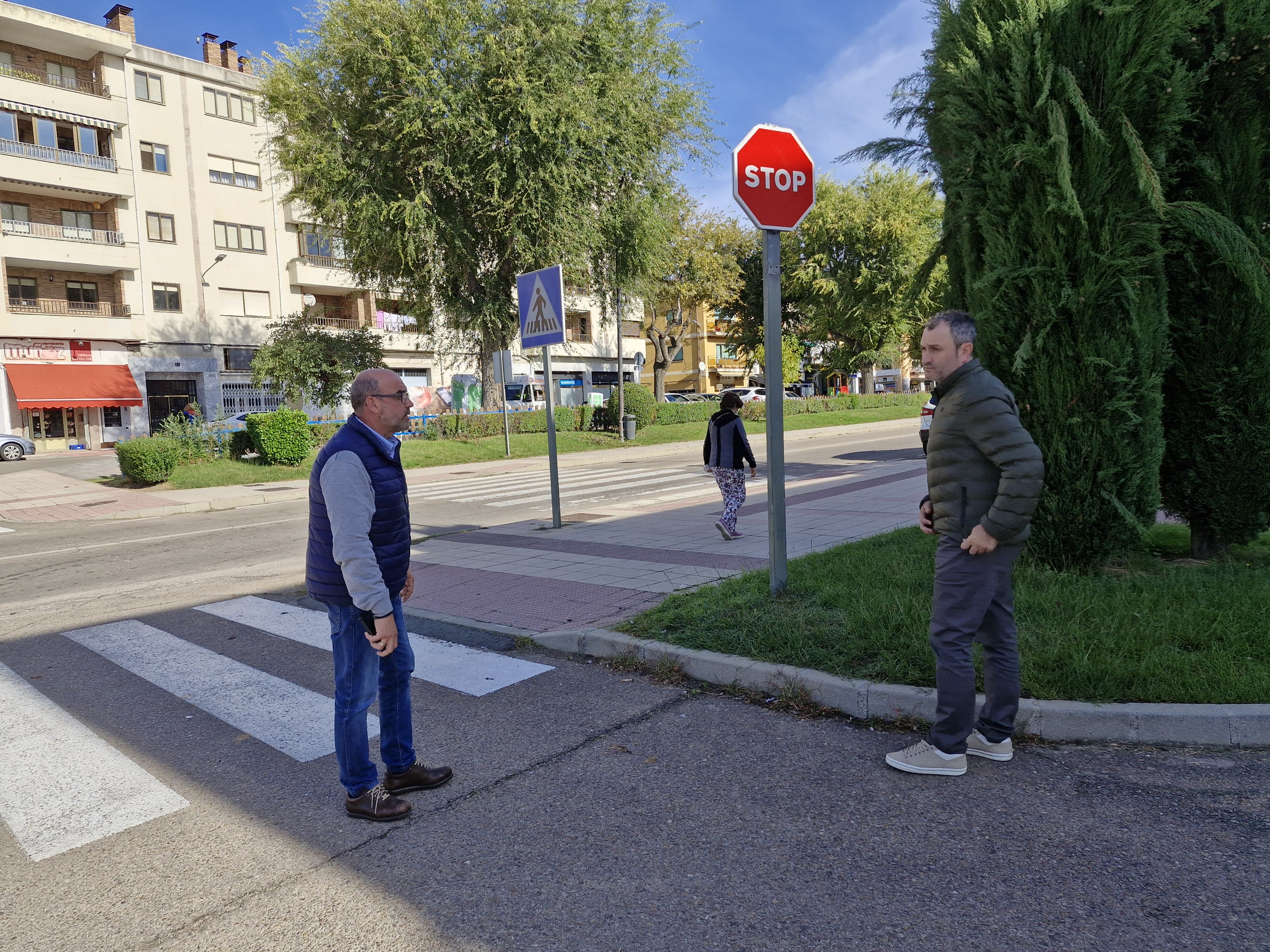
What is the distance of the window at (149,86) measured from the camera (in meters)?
36.2

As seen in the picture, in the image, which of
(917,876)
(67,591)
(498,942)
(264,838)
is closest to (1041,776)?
(917,876)

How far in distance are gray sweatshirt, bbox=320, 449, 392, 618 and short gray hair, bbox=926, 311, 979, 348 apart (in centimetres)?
231

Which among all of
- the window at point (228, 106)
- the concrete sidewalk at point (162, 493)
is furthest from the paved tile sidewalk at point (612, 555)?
the window at point (228, 106)

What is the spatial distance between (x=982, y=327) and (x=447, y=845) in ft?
15.9

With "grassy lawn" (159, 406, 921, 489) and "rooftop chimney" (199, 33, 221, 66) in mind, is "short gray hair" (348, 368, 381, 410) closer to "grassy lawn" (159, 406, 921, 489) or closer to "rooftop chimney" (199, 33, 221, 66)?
"grassy lawn" (159, 406, 921, 489)

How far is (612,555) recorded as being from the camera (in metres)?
8.43

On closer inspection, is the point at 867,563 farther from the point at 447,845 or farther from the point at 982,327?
the point at 447,845

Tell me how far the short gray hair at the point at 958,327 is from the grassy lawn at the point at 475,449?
14.6 m

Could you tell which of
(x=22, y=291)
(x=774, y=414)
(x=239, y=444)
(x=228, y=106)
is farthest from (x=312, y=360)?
(x=228, y=106)

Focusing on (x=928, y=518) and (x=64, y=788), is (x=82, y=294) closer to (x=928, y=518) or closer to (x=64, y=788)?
(x=64, y=788)

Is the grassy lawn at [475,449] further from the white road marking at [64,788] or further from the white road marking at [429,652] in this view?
the white road marking at [64,788]

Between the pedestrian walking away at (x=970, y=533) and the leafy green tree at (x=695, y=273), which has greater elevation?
the leafy green tree at (x=695, y=273)

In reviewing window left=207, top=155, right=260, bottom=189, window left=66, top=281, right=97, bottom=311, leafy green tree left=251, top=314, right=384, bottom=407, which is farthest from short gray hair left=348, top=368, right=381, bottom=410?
window left=207, top=155, right=260, bottom=189

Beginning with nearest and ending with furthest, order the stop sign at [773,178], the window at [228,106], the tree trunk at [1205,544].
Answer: the stop sign at [773,178] → the tree trunk at [1205,544] → the window at [228,106]
